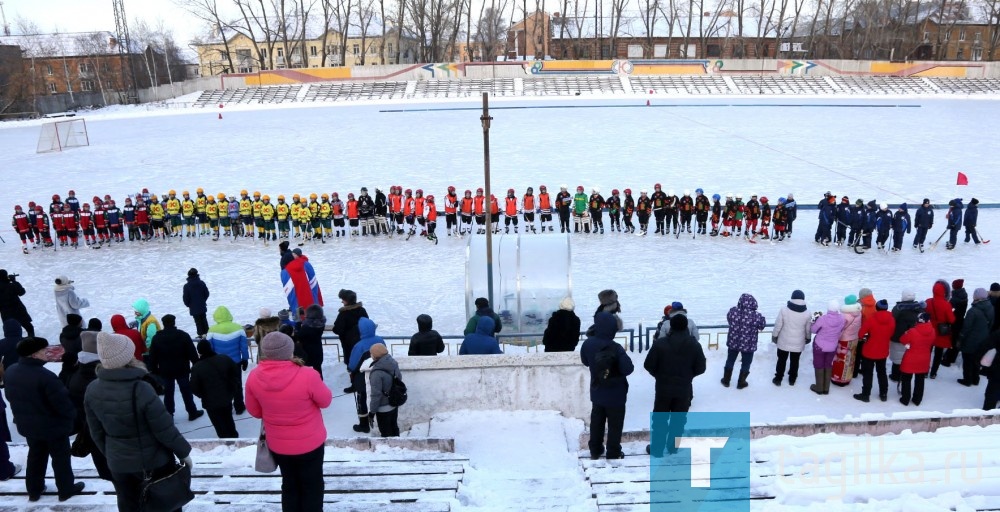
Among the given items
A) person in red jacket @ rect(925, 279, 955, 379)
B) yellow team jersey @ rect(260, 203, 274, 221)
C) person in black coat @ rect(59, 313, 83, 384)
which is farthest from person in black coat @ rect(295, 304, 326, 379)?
yellow team jersey @ rect(260, 203, 274, 221)

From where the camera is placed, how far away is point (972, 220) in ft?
45.5

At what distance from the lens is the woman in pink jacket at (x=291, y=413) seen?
12.5 feet

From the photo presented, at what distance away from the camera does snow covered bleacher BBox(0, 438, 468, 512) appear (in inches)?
173

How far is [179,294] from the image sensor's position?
12.4 m

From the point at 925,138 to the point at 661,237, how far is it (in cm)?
1959

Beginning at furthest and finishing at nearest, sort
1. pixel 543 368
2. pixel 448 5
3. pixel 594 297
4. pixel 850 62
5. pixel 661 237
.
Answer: pixel 448 5 < pixel 850 62 < pixel 661 237 < pixel 594 297 < pixel 543 368

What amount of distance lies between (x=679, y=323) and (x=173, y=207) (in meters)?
14.0

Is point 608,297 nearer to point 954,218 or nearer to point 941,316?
point 941,316

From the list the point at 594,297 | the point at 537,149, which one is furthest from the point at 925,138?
the point at 594,297

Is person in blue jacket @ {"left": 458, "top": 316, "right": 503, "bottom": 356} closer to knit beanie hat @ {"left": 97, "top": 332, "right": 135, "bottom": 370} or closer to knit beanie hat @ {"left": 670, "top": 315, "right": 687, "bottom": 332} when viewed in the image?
knit beanie hat @ {"left": 670, "top": 315, "right": 687, "bottom": 332}

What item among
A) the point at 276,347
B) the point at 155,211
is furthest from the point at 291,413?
the point at 155,211

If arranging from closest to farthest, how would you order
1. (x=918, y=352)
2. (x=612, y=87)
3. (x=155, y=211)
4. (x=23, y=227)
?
(x=918, y=352), (x=23, y=227), (x=155, y=211), (x=612, y=87)

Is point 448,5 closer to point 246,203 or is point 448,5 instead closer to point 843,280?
point 246,203

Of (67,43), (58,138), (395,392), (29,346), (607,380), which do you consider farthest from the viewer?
(67,43)
